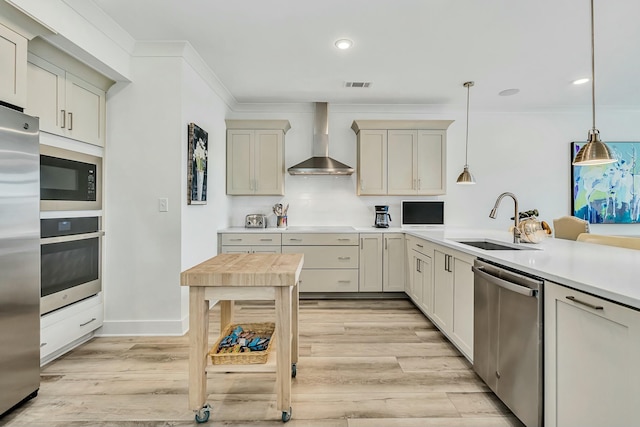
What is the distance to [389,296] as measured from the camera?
3994 millimetres

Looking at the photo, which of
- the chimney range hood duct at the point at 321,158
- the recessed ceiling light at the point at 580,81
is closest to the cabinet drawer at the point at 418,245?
the chimney range hood duct at the point at 321,158

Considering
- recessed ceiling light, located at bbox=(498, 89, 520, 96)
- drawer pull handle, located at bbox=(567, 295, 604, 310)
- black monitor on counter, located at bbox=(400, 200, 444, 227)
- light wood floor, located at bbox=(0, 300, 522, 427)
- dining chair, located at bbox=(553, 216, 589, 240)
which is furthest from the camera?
black monitor on counter, located at bbox=(400, 200, 444, 227)

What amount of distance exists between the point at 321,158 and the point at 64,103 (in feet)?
9.03

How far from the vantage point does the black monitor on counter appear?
4.44m

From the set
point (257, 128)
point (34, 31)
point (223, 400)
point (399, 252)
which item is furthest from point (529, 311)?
point (257, 128)

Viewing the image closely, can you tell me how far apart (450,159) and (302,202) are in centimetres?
229

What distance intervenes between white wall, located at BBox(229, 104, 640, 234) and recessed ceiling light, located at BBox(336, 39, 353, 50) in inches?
65.5

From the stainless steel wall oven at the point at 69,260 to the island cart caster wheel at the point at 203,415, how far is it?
142cm

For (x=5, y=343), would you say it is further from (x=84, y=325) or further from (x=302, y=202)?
(x=302, y=202)

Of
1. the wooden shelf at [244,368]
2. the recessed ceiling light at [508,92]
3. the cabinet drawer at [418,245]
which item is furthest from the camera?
the recessed ceiling light at [508,92]

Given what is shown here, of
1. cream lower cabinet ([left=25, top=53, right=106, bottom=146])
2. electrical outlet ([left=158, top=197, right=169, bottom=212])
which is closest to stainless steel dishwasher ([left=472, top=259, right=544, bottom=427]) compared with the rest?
electrical outlet ([left=158, top=197, right=169, bottom=212])

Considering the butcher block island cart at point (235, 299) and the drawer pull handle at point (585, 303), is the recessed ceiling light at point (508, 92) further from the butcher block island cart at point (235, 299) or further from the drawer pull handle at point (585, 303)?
the butcher block island cart at point (235, 299)

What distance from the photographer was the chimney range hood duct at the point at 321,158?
4105 millimetres

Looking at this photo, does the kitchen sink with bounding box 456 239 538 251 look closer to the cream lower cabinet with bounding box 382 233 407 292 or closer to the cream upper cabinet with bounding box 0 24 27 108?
the cream lower cabinet with bounding box 382 233 407 292
